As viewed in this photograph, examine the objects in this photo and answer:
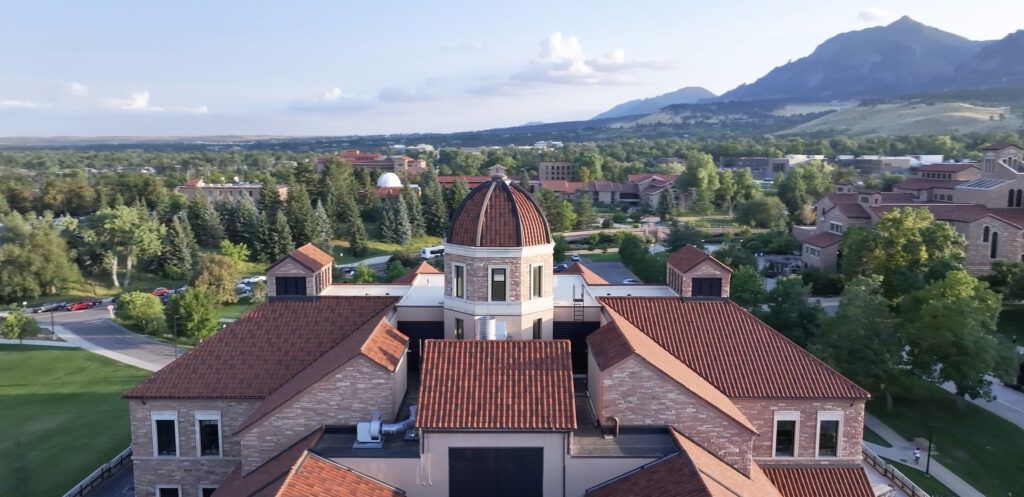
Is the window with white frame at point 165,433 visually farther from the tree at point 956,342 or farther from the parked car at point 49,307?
→ the parked car at point 49,307

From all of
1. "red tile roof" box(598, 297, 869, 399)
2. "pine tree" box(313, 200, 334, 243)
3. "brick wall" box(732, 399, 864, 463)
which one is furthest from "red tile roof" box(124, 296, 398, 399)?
"pine tree" box(313, 200, 334, 243)

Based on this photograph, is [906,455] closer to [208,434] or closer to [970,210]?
[208,434]

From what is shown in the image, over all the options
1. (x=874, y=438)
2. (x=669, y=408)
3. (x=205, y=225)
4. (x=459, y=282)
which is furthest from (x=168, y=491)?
(x=205, y=225)

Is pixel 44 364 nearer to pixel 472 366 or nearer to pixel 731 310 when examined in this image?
pixel 472 366

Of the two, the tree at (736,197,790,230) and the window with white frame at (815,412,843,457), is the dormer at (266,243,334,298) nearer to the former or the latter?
the window with white frame at (815,412,843,457)

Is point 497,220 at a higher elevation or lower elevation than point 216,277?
higher

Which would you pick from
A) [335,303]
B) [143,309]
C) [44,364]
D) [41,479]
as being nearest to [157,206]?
[143,309]
